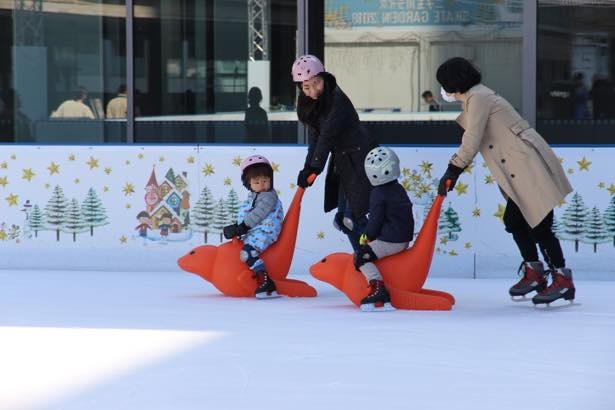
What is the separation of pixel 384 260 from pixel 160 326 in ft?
4.00

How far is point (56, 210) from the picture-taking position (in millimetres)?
8859

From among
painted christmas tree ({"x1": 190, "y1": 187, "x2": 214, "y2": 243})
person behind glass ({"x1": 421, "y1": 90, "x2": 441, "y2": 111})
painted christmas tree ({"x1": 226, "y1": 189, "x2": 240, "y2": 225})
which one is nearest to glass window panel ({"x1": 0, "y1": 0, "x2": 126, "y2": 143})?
painted christmas tree ({"x1": 190, "y1": 187, "x2": 214, "y2": 243})

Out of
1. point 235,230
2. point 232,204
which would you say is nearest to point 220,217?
point 232,204

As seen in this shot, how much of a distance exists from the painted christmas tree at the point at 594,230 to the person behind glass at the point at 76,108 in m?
3.66

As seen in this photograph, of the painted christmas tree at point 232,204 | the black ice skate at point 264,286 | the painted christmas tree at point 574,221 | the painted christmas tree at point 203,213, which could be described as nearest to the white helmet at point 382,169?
the black ice skate at point 264,286

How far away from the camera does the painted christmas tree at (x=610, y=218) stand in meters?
8.05

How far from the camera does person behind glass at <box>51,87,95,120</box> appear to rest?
9.79 metres

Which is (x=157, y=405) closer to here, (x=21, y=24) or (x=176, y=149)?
(x=176, y=149)

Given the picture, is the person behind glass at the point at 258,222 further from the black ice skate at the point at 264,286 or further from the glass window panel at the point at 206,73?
the glass window panel at the point at 206,73

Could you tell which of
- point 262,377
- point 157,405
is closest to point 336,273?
point 262,377

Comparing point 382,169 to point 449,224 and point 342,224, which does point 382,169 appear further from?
point 449,224

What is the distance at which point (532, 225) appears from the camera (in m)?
6.75

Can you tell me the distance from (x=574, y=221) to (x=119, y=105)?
11.1 feet

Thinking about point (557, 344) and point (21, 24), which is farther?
point (21, 24)
